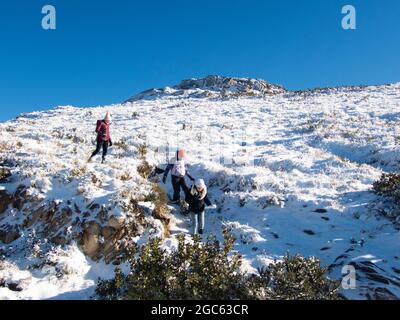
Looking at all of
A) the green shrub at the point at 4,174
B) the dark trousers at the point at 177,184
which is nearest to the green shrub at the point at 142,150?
the dark trousers at the point at 177,184

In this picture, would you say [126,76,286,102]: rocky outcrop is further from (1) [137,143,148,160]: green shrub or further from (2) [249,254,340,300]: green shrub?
(2) [249,254,340,300]: green shrub

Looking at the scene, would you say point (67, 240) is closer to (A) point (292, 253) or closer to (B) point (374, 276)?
(A) point (292, 253)

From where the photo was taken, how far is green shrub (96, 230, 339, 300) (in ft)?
27.9

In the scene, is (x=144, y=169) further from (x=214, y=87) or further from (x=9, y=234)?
(x=214, y=87)

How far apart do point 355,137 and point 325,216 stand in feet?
35.5

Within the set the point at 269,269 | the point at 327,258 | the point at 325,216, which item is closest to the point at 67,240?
the point at 269,269

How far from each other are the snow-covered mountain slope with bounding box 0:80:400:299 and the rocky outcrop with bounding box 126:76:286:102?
96.4 ft

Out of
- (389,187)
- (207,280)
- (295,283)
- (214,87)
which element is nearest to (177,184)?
(207,280)

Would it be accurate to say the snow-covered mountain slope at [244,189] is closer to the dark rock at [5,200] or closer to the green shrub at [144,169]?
the dark rock at [5,200]

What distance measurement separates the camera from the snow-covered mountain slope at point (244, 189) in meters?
10.1

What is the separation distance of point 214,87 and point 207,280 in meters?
50.8

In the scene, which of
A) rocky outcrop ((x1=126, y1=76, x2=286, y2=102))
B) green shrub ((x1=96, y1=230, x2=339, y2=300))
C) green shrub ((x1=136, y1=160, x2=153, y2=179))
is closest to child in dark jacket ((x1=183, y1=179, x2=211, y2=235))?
green shrub ((x1=96, y1=230, x2=339, y2=300))

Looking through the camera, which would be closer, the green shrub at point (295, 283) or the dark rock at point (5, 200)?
the green shrub at point (295, 283)

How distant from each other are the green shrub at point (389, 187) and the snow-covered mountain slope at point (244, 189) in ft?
1.53
